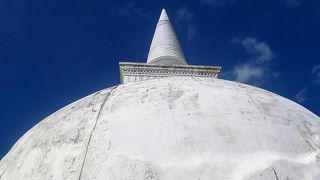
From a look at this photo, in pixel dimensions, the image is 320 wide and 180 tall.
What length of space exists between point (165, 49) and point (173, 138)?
7164 mm

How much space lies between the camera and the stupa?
3133mm

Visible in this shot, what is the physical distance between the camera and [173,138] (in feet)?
10.9

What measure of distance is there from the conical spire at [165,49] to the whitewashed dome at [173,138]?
587cm

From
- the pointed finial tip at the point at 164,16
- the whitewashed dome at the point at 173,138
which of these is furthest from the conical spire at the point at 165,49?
the whitewashed dome at the point at 173,138

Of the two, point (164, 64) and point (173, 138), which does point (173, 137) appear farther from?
point (164, 64)

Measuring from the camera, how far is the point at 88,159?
323 cm

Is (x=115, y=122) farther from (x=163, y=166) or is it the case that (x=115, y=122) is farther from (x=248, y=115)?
(x=248, y=115)

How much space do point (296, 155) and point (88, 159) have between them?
182 centimetres

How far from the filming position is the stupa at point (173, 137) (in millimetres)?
3133

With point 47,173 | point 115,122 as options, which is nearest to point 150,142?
point 115,122

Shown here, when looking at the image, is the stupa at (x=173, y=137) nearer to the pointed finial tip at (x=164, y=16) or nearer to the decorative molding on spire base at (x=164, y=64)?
the decorative molding on spire base at (x=164, y=64)

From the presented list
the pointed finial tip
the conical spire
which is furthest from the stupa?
the pointed finial tip

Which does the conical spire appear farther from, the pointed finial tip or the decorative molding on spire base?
the pointed finial tip

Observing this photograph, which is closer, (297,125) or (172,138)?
(172,138)
